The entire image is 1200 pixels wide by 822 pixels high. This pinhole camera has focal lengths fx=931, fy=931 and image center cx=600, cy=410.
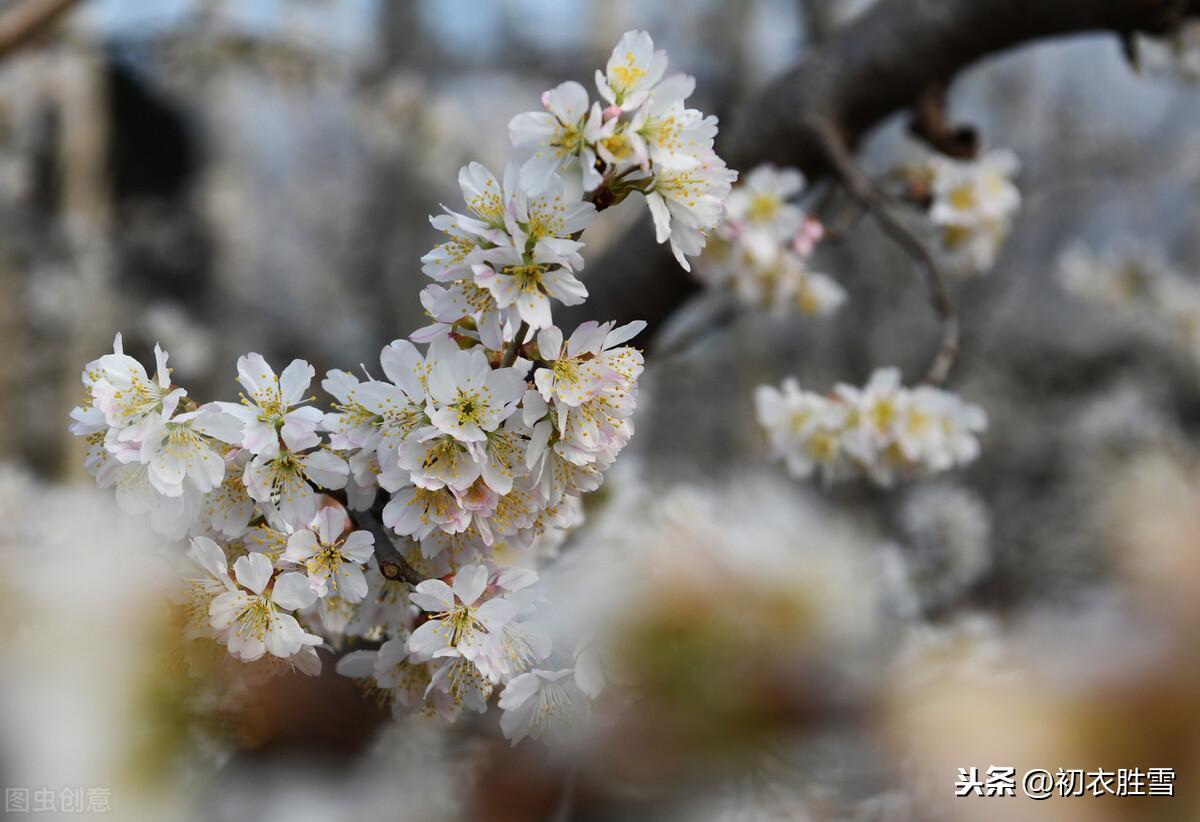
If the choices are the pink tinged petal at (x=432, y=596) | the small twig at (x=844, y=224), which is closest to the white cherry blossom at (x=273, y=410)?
the pink tinged petal at (x=432, y=596)

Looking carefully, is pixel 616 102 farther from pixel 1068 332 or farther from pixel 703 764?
pixel 1068 332

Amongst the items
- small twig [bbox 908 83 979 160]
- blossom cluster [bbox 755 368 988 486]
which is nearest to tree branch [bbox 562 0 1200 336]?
small twig [bbox 908 83 979 160]

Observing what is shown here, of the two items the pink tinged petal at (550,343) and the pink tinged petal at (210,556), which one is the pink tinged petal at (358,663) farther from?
the pink tinged petal at (550,343)

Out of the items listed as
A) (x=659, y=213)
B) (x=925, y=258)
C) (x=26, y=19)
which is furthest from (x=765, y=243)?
(x=26, y=19)

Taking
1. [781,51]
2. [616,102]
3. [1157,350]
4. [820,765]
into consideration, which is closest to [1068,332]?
[1157,350]

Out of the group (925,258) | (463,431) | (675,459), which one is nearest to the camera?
(463,431)

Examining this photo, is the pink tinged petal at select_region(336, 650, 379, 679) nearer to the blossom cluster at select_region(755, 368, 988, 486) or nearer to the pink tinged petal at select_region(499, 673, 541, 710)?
the pink tinged petal at select_region(499, 673, 541, 710)

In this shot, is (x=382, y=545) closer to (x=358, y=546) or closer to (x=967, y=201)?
(x=358, y=546)
